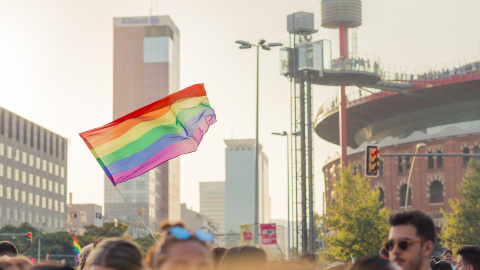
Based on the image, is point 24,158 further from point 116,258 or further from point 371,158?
point 116,258

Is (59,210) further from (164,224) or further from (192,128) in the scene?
(164,224)

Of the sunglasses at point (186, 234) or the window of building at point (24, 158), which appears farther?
the window of building at point (24, 158)

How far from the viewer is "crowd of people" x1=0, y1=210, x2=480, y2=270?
14.6ft

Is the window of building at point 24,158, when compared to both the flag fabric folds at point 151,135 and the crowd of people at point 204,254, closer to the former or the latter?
the flag fabric folds at point 151,135

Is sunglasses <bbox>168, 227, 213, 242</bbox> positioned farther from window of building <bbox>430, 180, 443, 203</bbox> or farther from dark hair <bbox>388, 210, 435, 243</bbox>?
window of building <bbox>430, 180, 443, 203</bbox>

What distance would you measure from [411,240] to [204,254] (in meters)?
2.70

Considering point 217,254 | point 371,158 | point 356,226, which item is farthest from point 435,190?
point 217,254

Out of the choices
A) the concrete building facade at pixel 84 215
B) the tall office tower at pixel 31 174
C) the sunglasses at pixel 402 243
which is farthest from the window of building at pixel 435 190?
the concrete building facade at pixel 84 215

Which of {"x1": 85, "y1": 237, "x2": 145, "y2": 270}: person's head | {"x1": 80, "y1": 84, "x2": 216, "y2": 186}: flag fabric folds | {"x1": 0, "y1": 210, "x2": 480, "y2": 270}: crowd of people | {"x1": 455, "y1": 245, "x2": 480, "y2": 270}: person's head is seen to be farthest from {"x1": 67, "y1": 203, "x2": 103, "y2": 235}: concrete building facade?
{"x1": 85, "y1": 237, "x2": 145, "y2": 270}: person's head

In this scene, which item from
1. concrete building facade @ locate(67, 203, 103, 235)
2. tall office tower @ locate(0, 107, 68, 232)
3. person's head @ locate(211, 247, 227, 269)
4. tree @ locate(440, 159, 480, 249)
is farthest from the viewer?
concrete building facade @ locate(67, 203, 103, 235)

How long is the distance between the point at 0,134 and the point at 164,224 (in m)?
119

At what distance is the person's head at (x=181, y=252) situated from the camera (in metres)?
4.38

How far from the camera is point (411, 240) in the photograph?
22.1ft

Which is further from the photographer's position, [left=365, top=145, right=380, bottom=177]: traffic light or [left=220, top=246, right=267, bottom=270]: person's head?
[left=365, top=145, right=380, bottom=177]: traffic light
